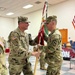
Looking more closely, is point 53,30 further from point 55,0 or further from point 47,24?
point 55,0

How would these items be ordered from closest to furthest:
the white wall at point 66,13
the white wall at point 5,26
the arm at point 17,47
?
the arm at point 17,47
the white wall at point 66,13
the white wall at point 5,26

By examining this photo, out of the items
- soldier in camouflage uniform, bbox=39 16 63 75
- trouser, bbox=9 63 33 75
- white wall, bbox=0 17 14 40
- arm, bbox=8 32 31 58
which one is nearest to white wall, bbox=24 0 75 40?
white wall, bbox=0 17 14 40

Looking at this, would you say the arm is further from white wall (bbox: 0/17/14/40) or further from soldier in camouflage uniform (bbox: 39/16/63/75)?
white wall (bbox: 0/17/14/40)

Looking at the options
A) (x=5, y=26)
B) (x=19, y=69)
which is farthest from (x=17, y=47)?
(x=5, y=26)

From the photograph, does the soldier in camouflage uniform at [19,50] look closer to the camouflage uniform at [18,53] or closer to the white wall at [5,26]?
the camouflage uniform at [18,53]

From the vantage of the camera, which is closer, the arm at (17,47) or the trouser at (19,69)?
the arm at (17,47)

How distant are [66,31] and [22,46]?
702 cm

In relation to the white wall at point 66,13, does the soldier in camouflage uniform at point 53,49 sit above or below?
below

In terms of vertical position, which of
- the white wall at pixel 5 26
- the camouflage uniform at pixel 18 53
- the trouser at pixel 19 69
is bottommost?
the trouser at pixel 19 69

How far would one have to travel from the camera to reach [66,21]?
9.50 metres

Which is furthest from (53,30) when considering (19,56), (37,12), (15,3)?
(37,12)

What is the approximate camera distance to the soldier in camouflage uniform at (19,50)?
266 centimetres

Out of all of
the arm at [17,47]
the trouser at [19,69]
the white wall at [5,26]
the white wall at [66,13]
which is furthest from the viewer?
the white wall at [5,26]

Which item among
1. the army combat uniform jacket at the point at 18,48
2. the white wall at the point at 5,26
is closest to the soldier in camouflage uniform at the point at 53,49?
the army combat uniform jacket at the point at 18,48
